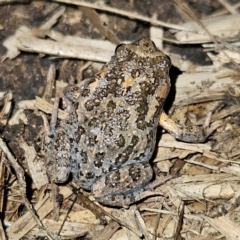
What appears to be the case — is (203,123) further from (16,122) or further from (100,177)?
(16,122)

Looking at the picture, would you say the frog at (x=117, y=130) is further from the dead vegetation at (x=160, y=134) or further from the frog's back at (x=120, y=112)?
the dead vegetation at (x=160, y=134)

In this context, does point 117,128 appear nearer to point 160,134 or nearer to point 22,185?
point 160,134

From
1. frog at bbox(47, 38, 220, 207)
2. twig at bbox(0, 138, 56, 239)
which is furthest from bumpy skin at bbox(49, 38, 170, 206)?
twig at bbox(0, 138, 56, 239)

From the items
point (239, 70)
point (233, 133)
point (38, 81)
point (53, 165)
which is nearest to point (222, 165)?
point (233, 133)

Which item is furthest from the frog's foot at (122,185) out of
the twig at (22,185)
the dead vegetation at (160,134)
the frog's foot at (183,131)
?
the twig at (22,185)

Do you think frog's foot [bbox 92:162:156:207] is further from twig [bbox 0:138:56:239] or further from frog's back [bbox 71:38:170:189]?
twig [bbox 0:138:56:239]

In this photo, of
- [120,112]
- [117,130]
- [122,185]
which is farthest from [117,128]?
[122,185]

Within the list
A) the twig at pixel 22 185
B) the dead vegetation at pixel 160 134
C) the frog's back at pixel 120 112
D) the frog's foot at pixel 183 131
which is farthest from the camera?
the frog's foot at pixel 183 131
